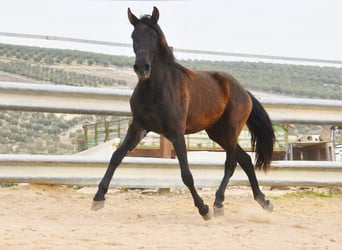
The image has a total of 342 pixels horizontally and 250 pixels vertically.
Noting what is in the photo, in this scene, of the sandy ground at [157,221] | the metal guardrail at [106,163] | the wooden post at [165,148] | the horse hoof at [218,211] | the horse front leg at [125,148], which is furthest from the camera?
the wooden post at [165,148]

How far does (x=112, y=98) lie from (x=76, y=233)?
3.17m

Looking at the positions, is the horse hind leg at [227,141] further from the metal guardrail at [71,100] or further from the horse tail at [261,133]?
the metal guardrail at [71,100]

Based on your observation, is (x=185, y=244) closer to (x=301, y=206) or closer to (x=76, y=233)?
(x=76, y=233)

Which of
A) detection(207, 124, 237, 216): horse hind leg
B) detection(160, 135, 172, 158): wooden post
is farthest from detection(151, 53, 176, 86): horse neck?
detection(160, 135, 172, 158): wooden post

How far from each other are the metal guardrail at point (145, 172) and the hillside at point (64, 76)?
835 millimetres

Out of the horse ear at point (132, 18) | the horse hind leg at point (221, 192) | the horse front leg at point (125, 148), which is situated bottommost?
the horse hind leg at point (221, 192)

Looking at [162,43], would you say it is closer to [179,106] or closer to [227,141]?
[179,106]

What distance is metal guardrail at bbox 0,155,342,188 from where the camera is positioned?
696cm

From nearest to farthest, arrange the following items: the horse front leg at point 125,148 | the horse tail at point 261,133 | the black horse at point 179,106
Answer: the black horse at point 179,106 < the horse front leg at point 125,148 < the horse tail at point 261,133

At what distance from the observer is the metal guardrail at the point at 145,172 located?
6.96 meters

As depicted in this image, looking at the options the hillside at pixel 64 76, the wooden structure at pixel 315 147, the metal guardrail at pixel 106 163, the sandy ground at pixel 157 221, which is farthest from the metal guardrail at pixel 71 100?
the wooden structure at pixel 315 147

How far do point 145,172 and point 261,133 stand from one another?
4.81ft

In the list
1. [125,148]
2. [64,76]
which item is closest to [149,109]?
[125,148]

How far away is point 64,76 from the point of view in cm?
848
